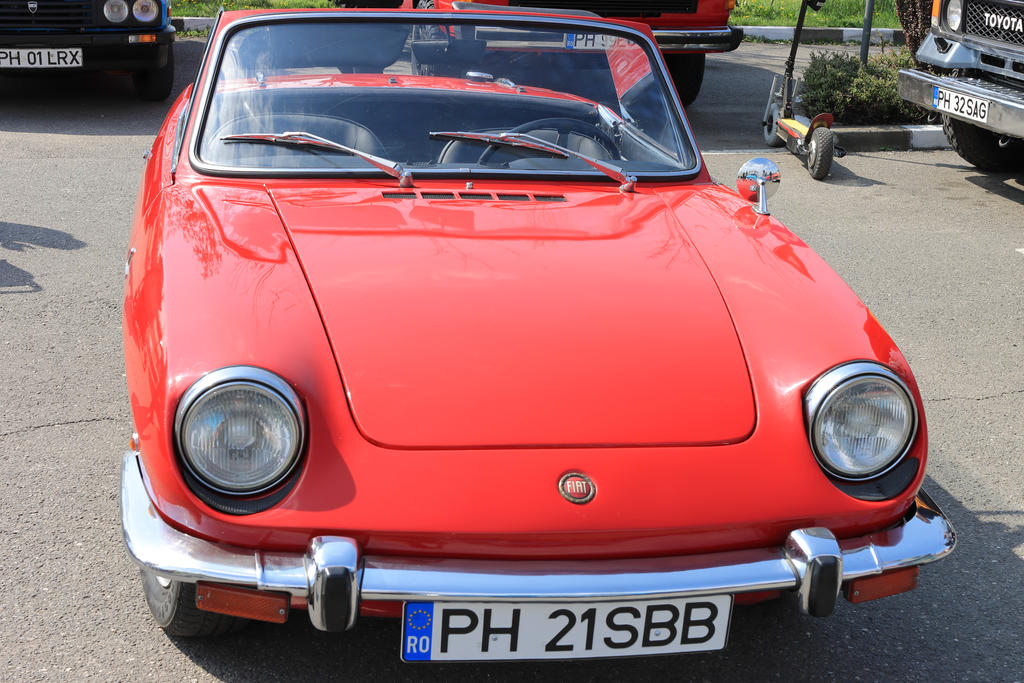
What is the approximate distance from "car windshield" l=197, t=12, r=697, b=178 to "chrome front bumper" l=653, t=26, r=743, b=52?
5.04 metres

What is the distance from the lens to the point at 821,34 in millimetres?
13078

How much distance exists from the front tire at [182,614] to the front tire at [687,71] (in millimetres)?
7509

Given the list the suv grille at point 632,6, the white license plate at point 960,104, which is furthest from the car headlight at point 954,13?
the suv grille at point 632,6

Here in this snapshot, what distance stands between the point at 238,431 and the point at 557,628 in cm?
73

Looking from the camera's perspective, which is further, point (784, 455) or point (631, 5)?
point (631, 5)

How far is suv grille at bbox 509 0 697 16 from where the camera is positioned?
809 centimetres

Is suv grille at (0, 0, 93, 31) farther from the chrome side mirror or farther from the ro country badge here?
the ro country badge

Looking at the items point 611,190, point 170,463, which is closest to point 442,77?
point 611,190

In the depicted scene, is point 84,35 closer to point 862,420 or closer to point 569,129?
point 569,129

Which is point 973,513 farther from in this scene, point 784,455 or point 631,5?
point 631,5

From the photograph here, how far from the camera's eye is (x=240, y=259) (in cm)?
252

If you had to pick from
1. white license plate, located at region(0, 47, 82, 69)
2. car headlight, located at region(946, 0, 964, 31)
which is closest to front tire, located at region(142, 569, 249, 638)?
car headlight, located at region(946, 0, 964, 31)

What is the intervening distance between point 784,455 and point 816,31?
1200cm

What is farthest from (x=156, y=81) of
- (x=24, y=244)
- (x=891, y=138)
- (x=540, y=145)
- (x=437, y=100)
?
(x=540, y=145)
